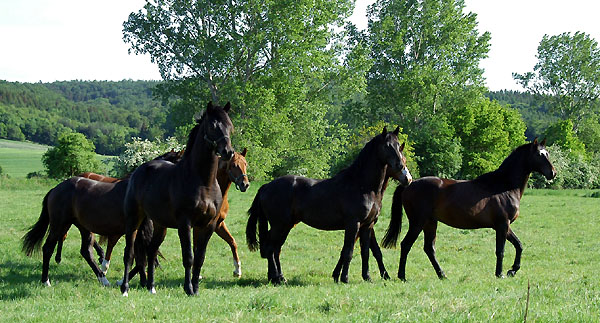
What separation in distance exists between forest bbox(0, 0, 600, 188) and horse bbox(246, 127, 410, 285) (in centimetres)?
2497

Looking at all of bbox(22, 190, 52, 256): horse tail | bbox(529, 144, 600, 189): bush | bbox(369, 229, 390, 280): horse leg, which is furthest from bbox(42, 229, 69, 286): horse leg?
bbox(529, 144, 600, 189): bush

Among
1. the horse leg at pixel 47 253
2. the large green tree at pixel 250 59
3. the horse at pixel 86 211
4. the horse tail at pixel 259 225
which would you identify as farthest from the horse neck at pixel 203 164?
the large green tree at pixel 250 59

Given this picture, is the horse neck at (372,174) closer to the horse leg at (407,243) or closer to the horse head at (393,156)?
the horse head at (393,156)

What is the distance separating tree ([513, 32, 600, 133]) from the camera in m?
60.3

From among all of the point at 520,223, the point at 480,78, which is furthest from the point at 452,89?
the point at 520,223

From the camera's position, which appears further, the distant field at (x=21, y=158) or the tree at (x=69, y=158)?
the distant field at (x=21, y=158)

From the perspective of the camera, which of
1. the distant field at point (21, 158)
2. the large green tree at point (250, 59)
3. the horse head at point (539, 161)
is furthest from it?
the distant field at point (21, 158)

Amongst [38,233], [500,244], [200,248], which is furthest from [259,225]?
[500,244]

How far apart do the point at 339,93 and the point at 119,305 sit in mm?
34104

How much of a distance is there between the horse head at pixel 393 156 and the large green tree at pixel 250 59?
25.4 metres

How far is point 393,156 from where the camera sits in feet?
28.5

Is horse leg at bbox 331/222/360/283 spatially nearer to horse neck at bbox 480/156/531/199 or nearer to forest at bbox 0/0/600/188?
horse neck at bbox 480/156/531/199

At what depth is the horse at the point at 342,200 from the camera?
8.85 meters

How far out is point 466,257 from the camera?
12.8 meters
